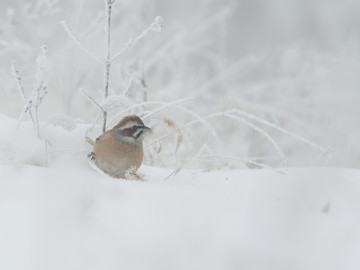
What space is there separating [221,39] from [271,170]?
3.62 m

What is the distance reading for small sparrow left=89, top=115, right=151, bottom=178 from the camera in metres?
2.63

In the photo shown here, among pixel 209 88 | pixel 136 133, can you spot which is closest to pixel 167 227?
pixel 136 133

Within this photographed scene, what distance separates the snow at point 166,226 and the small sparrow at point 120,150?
74 cm

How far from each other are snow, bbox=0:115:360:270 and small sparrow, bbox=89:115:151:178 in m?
0.74

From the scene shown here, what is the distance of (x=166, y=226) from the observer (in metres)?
1.56

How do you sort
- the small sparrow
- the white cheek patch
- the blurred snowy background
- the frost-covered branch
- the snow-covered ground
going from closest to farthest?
the snow-covered ground < the frost-covered branch < the small sparrow < the white cheek patch < the blurred snowy background

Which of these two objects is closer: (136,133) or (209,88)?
(136,133)

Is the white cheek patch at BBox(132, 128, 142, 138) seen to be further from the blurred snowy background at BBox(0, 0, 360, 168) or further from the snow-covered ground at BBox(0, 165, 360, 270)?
the snow-covered ground at BBox(0, 165, 360, 270)

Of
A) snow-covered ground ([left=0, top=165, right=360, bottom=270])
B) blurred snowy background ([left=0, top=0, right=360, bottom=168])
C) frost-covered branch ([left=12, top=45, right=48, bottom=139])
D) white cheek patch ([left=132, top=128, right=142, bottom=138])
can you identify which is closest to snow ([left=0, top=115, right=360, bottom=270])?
snow-covered ground ([left=0, top=165, right=360, bottom=270])

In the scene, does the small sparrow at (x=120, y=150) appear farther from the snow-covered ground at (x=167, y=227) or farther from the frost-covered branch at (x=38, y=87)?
the snow-covered ground at (x=167, y=227)

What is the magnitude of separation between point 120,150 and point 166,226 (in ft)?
3.73

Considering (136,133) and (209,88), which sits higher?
(136,133)

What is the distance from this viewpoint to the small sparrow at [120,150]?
2.63m

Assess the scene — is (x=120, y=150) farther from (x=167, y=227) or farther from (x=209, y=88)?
(x=209, y=88)
